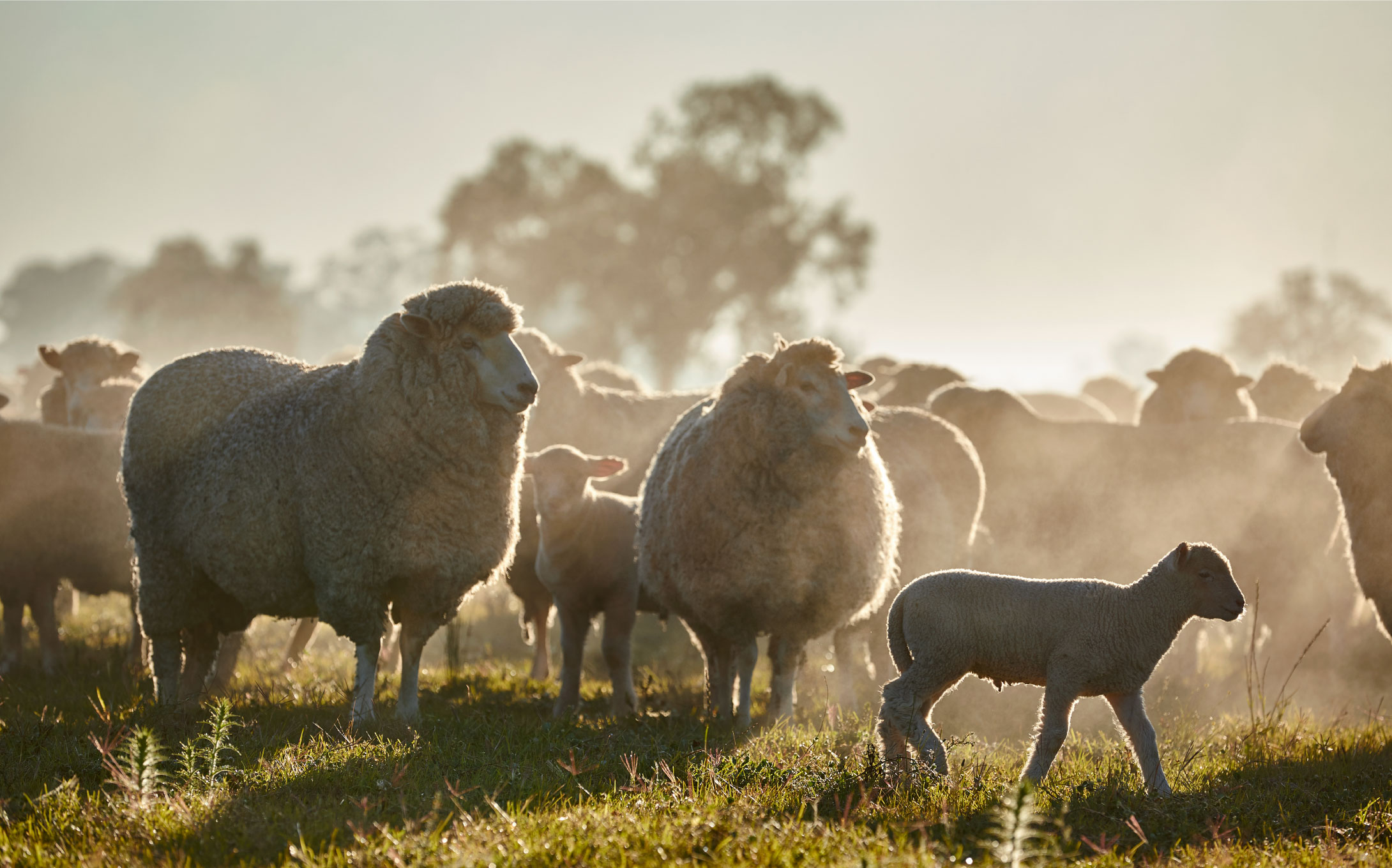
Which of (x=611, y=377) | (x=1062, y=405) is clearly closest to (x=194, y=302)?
(x=611, y=377)

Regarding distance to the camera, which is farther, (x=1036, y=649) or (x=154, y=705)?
(x=154, y=705)

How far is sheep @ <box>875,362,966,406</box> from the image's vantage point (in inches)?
471

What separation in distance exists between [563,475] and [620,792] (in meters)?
Answer: 3.35

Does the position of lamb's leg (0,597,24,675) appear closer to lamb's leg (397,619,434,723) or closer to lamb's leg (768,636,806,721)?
lamb's leg (397,619,434,723)

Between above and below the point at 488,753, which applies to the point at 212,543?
above

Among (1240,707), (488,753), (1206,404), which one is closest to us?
(488,753)

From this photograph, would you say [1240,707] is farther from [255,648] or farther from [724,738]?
[255,648]

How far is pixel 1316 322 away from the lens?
58.6 metres

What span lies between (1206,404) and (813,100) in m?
33.0

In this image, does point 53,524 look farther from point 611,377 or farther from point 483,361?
point 611,377

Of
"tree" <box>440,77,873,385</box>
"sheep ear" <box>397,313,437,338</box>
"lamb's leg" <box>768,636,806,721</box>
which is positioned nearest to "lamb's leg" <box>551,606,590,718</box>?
"lamb's leg" <box>768,636,806,721</box>

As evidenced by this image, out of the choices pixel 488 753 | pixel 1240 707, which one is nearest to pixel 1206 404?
pixel 1240 707

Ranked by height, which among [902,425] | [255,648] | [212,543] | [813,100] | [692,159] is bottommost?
[255,648]

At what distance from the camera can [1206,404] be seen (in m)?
11.7
